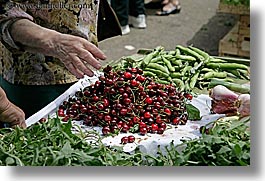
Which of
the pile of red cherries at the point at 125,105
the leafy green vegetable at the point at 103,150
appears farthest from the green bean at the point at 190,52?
the leafy green vegetable at the point at 103,150

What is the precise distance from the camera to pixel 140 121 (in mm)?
1155

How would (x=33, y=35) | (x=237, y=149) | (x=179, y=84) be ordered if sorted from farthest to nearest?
(x=179, y=84) → (x=33, y=35) → (x=237, y=149)

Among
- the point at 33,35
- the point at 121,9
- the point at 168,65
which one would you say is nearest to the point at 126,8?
the point at 121,9

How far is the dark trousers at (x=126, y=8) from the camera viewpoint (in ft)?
4.28

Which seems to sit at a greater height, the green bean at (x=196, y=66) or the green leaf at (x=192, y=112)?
the green bean at (x=196, y=66)

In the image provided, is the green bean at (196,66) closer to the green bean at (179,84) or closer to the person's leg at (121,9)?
the green bean at (179,84)

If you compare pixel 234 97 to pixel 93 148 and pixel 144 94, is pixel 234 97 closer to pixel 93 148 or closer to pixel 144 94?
pixel 144 94

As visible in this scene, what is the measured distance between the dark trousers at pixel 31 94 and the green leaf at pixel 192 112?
8.1 inches

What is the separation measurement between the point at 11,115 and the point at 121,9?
0.30 metres

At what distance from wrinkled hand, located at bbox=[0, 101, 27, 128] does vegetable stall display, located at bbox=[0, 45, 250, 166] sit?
18 mm

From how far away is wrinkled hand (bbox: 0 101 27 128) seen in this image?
1.14 metres

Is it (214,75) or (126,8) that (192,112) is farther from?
(126,8)

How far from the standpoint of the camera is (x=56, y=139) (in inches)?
43.3

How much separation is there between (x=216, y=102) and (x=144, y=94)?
4.9 inches
